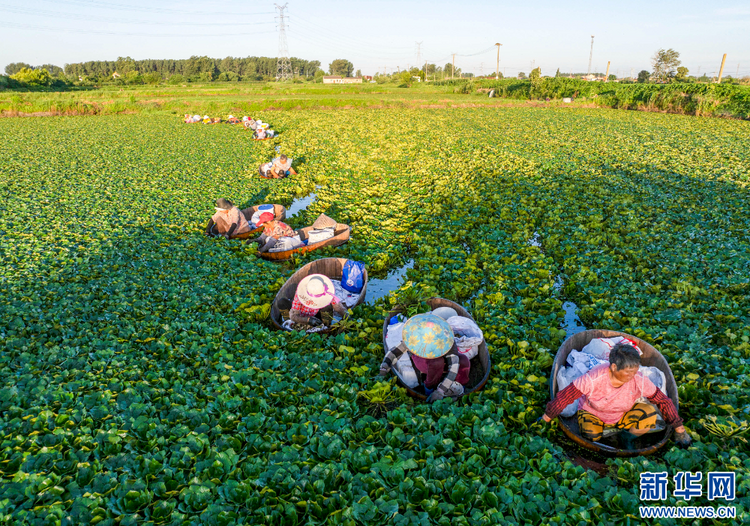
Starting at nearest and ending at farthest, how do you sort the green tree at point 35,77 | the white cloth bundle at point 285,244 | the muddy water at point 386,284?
the muddy water at point 386,284 < the white cloth bundle at point 285,244 < the green tree at point 35,77

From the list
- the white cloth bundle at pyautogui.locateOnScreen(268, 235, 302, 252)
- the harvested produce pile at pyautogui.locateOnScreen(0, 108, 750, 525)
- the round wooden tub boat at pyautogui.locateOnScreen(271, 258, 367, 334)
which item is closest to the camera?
the harvested produce pile at pyautogui.locateOnScreen(0, 108, 750, 525)

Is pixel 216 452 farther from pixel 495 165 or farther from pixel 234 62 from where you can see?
pixel 234 62

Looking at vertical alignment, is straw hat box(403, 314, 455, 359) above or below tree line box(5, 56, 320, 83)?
below

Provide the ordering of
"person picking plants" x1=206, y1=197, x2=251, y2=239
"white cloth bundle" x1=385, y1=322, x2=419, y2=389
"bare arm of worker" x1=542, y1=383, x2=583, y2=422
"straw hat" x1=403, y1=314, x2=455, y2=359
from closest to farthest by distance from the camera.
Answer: "bare arm of worker" x1=542, y1=383, x2=583, y2=422
"straw hat" x1=403, y1=314, x2=455, y2=359
"white cloth bundle" x1=385, y1=322, x2=419, y2=389
"person picking plants" x1=206, y1=197, x2=251, y2=239

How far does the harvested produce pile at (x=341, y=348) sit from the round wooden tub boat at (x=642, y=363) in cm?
17

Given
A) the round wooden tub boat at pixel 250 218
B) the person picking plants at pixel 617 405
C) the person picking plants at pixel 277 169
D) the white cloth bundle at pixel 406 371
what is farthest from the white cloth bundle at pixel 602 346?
the person picking plants at pixel 277 169

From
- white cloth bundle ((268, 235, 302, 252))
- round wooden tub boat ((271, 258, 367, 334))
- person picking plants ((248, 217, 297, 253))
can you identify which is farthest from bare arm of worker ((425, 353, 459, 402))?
person picking plants ((248, 217, 297, 253))

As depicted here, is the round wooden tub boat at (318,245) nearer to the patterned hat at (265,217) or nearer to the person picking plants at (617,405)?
the patterned hat at (265,217)

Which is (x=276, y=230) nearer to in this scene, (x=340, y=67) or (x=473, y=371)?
(x=473, y=371)

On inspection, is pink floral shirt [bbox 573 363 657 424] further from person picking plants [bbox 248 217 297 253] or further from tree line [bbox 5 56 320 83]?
tree line [bbox 5 56 320 83]

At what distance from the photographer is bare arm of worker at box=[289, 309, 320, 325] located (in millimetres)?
5395

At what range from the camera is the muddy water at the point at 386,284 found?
6.92 meters

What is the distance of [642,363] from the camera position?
428cm

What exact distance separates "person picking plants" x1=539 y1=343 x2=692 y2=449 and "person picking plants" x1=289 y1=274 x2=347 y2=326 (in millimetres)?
3142
